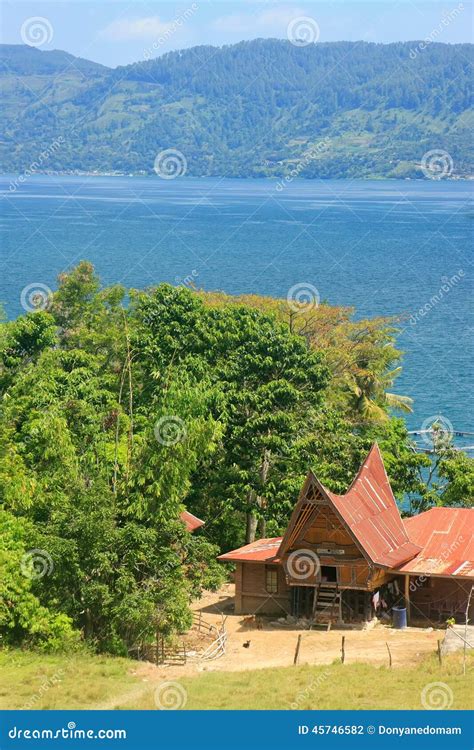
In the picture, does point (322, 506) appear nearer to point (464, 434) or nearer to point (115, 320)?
point (115, 320)

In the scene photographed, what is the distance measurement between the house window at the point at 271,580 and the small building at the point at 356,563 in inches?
1.3

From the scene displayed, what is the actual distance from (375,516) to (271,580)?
162 inches

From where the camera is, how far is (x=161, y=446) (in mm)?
33969

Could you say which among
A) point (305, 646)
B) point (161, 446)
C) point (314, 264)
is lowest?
point (305, 646)

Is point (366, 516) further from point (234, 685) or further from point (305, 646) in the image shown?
point (234, 685)

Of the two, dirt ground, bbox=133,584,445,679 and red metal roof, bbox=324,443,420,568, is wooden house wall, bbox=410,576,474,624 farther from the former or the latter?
dirt ground, bbox=133,584,445,679

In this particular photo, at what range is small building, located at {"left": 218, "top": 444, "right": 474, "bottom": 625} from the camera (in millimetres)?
35906

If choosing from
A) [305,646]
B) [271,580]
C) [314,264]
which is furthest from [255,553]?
[314,264]

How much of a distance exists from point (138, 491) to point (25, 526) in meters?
3.39

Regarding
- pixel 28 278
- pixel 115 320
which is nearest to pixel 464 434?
pixel 115 320

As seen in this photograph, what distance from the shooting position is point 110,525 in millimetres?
32562

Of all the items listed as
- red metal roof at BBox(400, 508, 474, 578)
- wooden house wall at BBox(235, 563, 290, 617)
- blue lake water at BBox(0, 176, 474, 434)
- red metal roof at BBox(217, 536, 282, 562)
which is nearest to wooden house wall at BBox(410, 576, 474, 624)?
red metal roof at BBox(400, 508, 474, 578)

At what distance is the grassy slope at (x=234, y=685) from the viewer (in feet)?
86.0

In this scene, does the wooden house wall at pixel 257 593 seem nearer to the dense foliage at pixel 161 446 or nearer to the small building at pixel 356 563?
the small building at pixel 356 563
